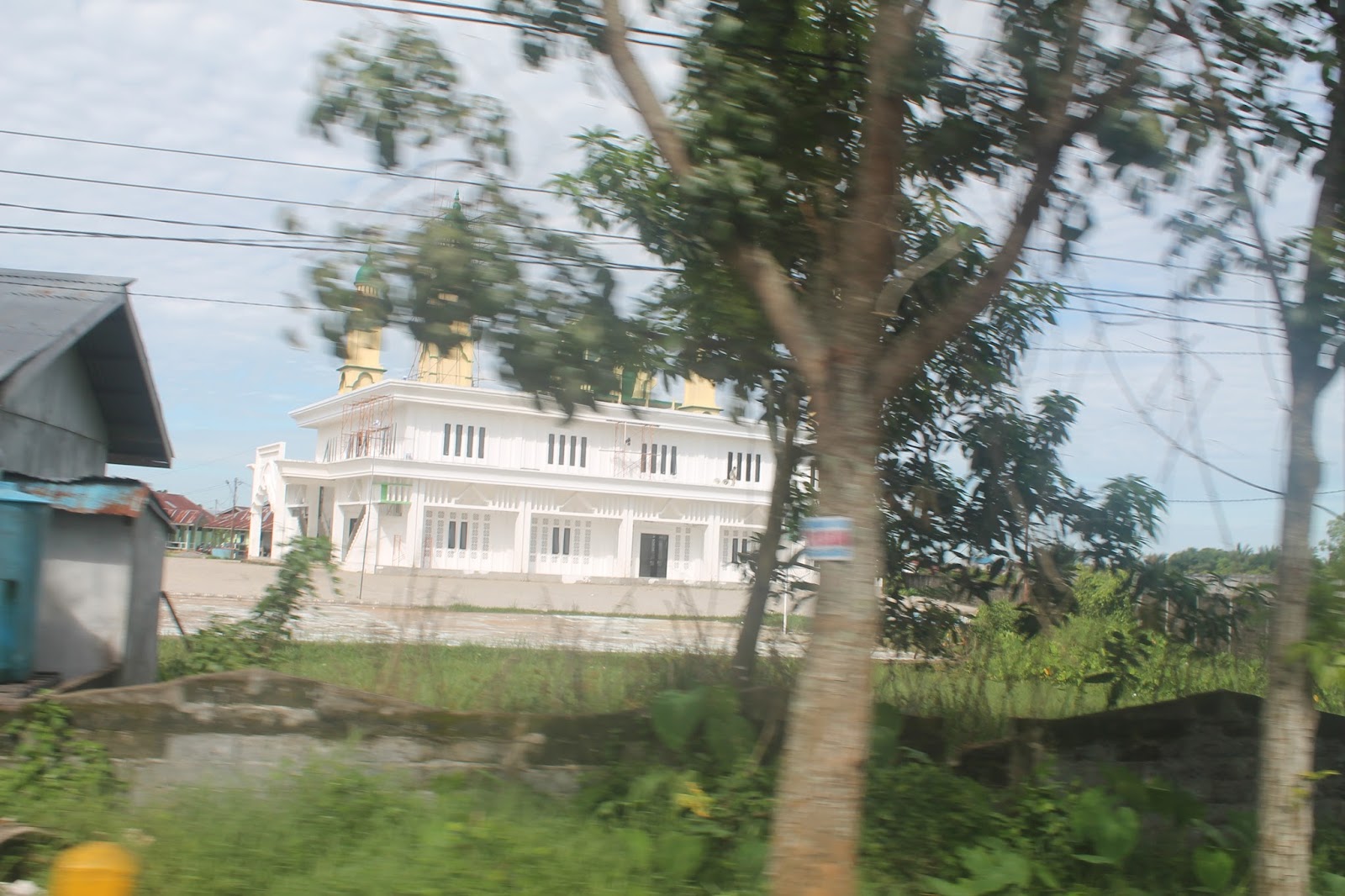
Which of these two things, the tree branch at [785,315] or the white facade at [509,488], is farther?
the white facade at [509,488]

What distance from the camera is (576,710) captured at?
25.3 ft

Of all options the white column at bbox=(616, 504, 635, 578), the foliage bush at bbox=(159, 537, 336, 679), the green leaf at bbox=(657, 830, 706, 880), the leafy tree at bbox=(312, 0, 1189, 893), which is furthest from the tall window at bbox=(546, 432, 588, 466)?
the green leaf at bbox=(657, 830, 706, 880)

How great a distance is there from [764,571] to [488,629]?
12.3 m

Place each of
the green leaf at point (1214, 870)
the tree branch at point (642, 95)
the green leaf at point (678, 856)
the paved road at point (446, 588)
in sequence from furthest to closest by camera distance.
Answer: the paved road at point (446, 588) < the green leaf at point (1214, 870) < the green leaf at point (678, 856) < the tree branch at point (642, 95)

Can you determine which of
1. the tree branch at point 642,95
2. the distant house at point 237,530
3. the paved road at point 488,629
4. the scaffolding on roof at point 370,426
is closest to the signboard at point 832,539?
the tree branch at point 642,95

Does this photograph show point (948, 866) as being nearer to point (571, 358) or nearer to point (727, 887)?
point (727, 887)

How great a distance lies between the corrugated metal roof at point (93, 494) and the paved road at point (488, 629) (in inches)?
87.4

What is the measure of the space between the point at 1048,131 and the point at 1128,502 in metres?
3.44

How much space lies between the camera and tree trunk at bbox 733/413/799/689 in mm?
7949

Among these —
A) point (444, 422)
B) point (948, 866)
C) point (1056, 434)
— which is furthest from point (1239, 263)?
point (444, 422)

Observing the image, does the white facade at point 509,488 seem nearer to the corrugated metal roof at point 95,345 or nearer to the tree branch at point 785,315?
the corrugated metal roof at point 95,345

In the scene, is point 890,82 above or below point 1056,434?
above

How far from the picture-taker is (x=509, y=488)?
1644 inches

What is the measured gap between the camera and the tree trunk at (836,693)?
426 cm
